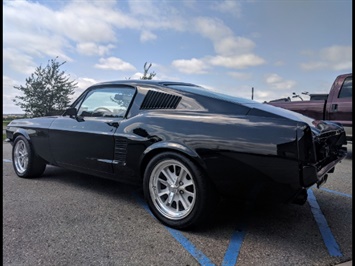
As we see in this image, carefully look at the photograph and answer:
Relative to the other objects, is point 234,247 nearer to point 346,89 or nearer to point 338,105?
point 338,105

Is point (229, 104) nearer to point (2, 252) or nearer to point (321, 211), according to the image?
point (321, 211)

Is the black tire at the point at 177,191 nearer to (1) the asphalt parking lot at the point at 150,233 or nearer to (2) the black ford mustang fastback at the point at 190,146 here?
(2) the black ford mustang fastback at the point at 190,146

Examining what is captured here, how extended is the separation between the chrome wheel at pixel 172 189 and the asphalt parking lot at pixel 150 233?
0.18 metres

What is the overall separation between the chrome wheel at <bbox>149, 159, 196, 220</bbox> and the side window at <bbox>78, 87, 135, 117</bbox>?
2.83 ft

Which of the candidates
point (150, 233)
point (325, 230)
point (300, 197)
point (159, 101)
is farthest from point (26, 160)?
point (325, 230)

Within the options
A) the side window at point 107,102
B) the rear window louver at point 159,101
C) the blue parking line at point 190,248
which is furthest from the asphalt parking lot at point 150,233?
the rear window louver at point 159,101

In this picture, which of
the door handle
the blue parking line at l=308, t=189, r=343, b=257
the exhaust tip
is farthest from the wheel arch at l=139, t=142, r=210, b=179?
the door handle

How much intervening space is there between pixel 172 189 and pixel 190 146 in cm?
50

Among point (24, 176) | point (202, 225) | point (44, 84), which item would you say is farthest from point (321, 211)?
point (44, 84)

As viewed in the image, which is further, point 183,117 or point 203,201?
point 183,117

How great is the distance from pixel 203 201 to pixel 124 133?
3.71 feet

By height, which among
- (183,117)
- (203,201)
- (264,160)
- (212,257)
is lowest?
(212,257)

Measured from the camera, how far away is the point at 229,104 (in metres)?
2.80

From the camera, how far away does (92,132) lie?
348 centimetres
